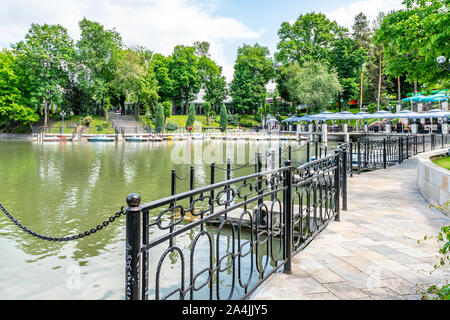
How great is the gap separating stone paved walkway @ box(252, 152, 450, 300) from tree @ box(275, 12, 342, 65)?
1939 inches

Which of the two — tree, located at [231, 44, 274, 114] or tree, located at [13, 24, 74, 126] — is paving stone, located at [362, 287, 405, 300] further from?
tree, located at [231, 44, 274, 114]

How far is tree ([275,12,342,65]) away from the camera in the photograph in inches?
2061

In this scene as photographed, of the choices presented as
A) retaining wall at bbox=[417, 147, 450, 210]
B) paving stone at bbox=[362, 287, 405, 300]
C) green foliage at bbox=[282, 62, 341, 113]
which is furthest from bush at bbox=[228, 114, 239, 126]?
paving stone at bbox=[362, 287, 405, 300]


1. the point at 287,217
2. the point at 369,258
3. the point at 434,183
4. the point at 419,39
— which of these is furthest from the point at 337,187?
the point at 419,39

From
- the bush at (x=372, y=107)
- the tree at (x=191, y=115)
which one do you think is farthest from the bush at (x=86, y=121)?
the bush at (x=372, y=107)

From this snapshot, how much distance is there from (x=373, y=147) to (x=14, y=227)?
39.7 ft

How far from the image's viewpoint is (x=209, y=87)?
61.1 m

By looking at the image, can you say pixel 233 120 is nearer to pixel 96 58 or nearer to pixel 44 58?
pixel 96 58

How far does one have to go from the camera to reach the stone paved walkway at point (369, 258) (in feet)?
10.3

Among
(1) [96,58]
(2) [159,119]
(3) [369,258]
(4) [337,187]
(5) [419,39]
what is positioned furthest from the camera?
(1) [96,58]

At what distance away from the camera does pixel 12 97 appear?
41.0 metres

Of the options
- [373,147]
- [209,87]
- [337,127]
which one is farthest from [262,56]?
[373,147]

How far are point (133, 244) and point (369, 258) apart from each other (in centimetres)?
314

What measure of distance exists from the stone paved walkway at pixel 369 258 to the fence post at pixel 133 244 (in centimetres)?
140
